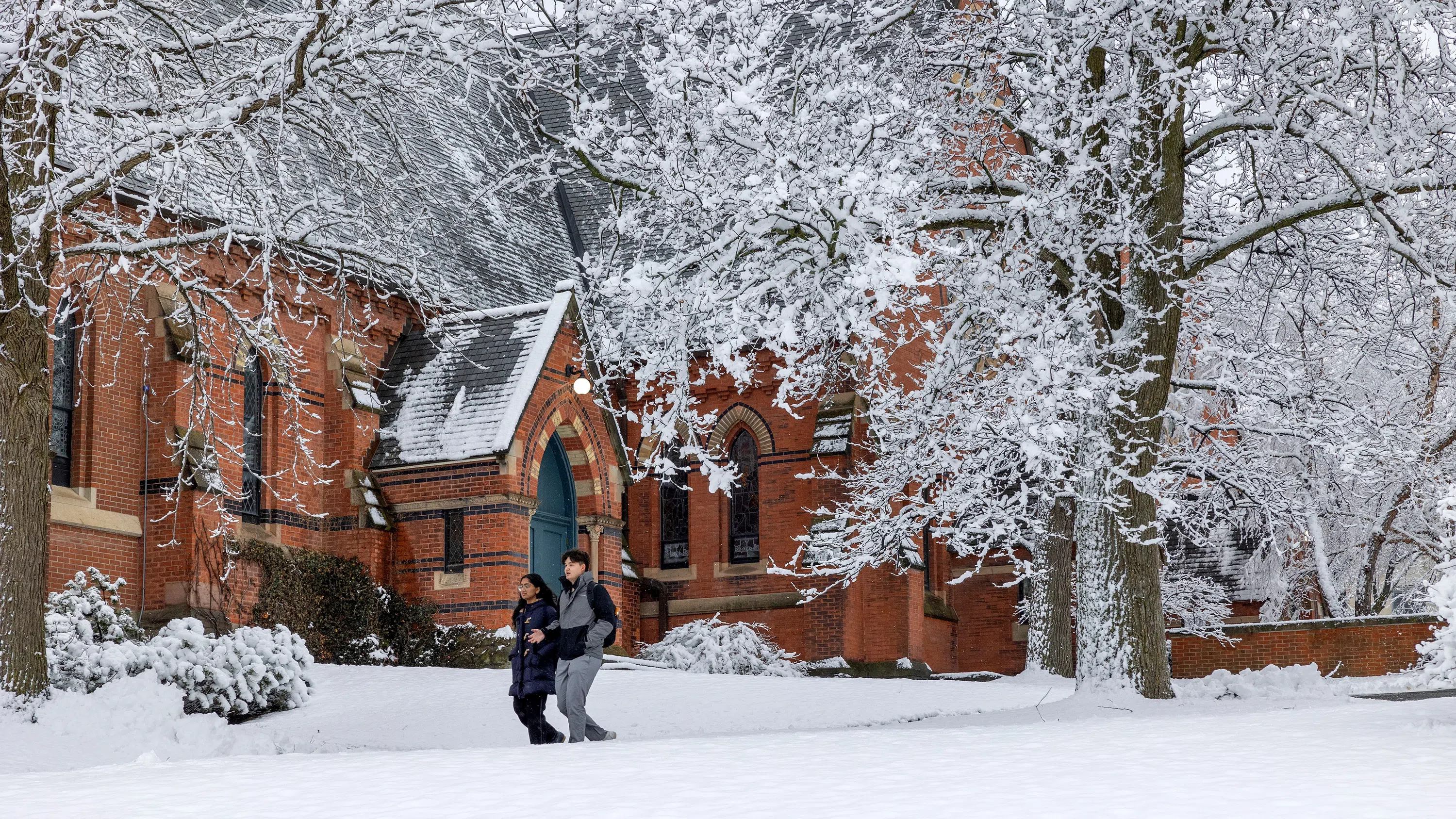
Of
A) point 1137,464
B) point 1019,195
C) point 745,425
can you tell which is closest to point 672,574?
point 745,425

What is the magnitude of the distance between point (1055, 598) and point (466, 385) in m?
8.75

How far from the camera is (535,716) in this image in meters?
11.4

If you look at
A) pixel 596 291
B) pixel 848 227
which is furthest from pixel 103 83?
pixel 848 227

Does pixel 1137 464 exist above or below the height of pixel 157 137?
below

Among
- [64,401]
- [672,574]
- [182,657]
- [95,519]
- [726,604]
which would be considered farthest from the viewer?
[672,574]

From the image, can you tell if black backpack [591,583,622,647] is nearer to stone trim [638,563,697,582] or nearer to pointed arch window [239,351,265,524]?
pointed arch window [239,351,265,524]

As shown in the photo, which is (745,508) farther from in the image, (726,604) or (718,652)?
(718,652)

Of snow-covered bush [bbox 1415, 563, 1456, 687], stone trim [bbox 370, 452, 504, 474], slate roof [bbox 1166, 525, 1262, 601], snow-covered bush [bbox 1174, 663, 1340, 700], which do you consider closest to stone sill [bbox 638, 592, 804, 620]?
stone trim [bbox 370, 452, 504, 474]

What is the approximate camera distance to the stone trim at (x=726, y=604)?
2412cm

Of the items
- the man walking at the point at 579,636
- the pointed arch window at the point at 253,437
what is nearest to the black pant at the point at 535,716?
the man walking at the point at 579,636

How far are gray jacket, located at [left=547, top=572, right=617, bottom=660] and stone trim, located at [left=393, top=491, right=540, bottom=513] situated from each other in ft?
29.2

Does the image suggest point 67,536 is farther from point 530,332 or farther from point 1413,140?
point 1413,140

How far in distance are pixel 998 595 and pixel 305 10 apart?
61.4ft

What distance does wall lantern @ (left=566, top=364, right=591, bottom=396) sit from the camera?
21266 mm
